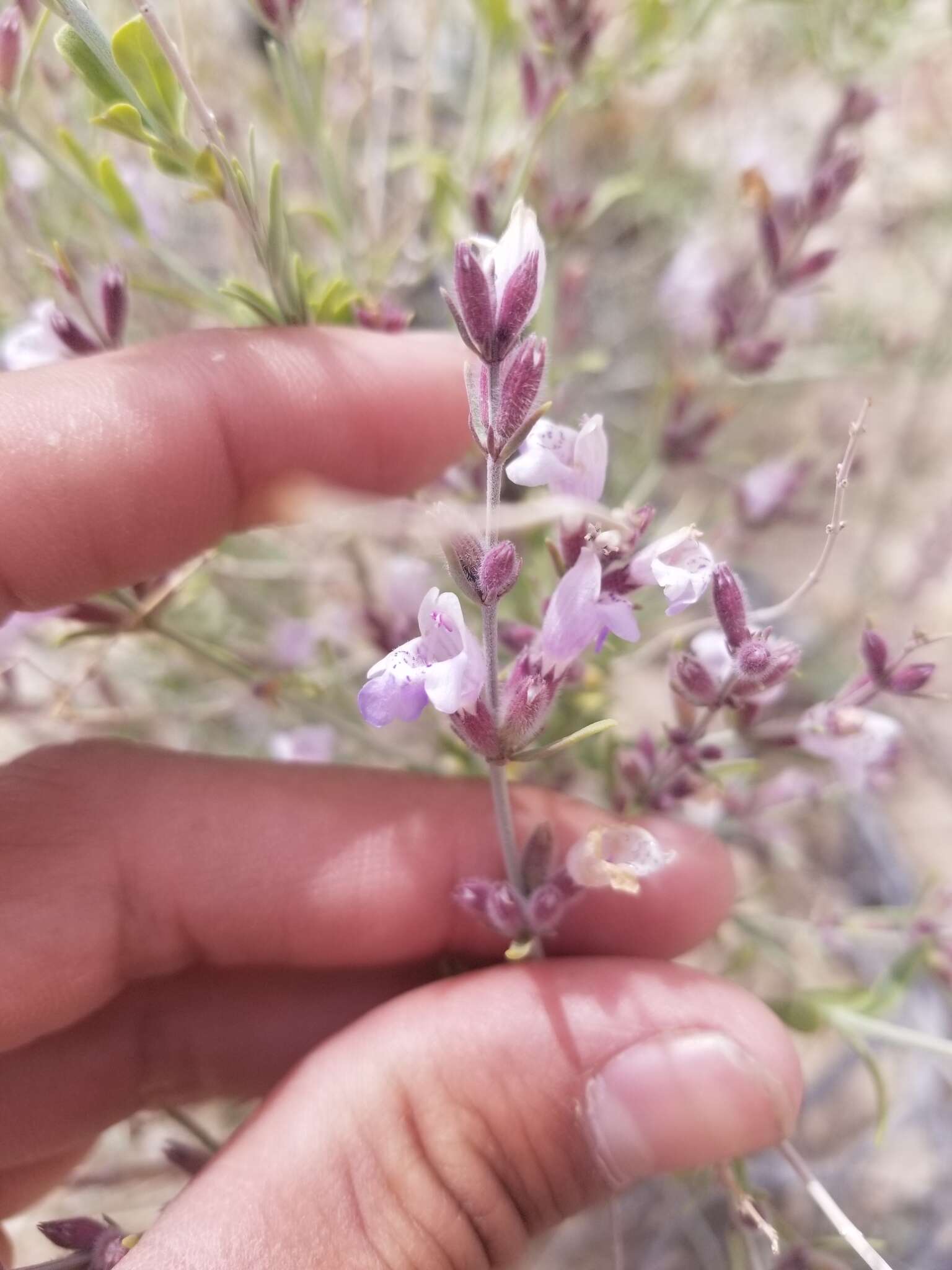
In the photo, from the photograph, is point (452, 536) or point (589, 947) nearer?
point (452, 536)

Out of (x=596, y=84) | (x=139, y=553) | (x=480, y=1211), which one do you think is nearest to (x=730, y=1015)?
(x=480, y=1211)

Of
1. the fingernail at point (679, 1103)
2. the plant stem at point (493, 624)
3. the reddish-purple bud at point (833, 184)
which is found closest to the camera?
the plant stem at point (493, 624)

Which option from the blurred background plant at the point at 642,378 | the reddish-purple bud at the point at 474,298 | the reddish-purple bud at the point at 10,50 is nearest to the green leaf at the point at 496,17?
the blurred background plant at the point at 642,378

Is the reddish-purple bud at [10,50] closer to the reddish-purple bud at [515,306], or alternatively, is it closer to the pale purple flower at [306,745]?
the reddish-purple bud at [515,306]

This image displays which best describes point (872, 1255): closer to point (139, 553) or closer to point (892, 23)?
point (139, 553)

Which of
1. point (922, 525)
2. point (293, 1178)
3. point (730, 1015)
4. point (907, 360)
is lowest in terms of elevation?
point (293, 1178)

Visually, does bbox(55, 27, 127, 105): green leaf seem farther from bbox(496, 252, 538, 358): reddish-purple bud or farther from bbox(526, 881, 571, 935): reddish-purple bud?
bbox(526, 881, 571, 935): reddish-purple bud
